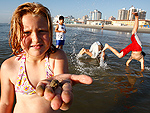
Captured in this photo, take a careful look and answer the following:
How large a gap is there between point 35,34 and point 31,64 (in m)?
0.46

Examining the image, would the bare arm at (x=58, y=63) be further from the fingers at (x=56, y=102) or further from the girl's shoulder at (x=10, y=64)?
the fingers at (x=56, y=102)

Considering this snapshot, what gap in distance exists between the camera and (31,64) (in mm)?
1492

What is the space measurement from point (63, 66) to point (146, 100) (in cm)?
311

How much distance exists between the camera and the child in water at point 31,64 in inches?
47.9

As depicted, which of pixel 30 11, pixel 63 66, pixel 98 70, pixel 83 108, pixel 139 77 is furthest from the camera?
pixel 98 70

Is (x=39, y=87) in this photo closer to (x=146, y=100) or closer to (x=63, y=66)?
(x=63, y=66)

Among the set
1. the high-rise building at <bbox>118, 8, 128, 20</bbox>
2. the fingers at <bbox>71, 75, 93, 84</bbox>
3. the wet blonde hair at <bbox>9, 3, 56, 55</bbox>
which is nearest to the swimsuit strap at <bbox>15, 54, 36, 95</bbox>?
the wet blonde hair at <bbox>9, 3, 56, 55</bbox>

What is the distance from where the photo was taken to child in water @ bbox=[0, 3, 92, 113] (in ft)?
3.99

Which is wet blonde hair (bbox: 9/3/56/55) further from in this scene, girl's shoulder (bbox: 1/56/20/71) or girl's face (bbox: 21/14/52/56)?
girl's shoulder (bbox: 1/56/20/71)

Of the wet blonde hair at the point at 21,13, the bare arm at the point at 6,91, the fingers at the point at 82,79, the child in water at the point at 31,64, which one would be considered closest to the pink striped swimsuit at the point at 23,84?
the child in water at the point at 31,64

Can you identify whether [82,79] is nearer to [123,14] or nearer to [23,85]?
[23,85]

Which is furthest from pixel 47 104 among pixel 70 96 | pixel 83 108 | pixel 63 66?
pixel 83 108

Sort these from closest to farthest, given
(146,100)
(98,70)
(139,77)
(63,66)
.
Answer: (63,66) → (146,100) → (139,77) → (98,70)

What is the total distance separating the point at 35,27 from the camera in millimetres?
1211
